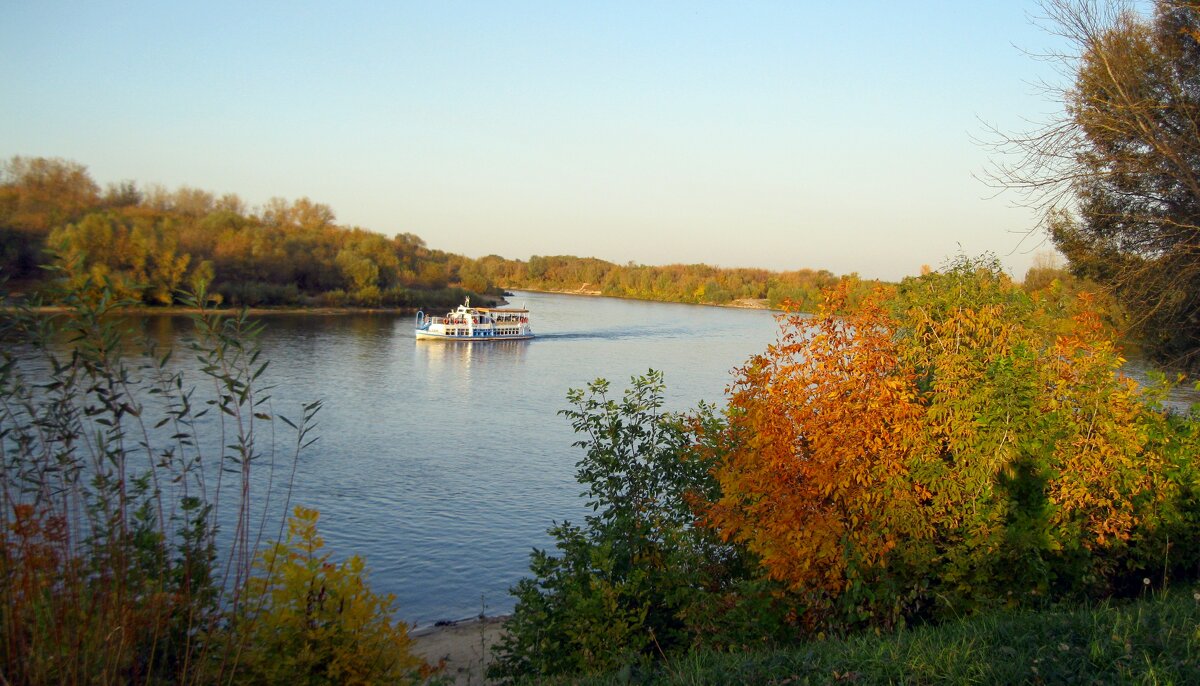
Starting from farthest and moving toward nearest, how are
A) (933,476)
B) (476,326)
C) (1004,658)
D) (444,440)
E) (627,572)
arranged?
(476,326)
(444,440)
(627,572)
(933,476)
(1004,658)

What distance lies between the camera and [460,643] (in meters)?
11.6

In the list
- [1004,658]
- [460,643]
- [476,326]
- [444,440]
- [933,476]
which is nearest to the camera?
[1004,658]

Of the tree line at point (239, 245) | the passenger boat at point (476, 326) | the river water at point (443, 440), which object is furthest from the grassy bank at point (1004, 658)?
the passenger boat at point (476, 326)

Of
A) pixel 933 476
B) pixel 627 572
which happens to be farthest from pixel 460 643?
pixel 933 476

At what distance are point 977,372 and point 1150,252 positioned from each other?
270 inches

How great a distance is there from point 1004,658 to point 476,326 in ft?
196

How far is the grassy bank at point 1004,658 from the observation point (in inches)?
165

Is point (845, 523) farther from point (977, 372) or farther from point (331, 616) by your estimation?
point (331, 616)

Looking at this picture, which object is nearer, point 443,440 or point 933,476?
point 933,476

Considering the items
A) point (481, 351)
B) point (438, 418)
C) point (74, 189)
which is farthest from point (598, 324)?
point (438, 418)

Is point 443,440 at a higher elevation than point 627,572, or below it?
below

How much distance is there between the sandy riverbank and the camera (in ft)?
34.0

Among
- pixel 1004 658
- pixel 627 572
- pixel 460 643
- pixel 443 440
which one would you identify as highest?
pixel 1004 658

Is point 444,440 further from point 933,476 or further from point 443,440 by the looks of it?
point 933,476
